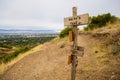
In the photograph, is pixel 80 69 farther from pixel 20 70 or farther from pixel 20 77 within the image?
pixel 20 70

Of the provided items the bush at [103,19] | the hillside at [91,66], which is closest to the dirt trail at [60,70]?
the hillside at [91,66]

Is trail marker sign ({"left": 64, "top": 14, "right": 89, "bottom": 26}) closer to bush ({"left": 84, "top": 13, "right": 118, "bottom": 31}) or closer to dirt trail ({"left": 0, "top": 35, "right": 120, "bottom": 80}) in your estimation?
dirt trail ({"left": 0, "top": 35, "right": 120, "bottom": 80})

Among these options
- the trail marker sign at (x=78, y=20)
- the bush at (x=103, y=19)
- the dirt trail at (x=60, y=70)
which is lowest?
the dirt trail at (x=60, y=70)

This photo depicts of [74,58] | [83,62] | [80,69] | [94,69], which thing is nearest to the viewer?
[74,58]

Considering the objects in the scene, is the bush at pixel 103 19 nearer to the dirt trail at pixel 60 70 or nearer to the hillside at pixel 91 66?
the hillside at pixel 91 66

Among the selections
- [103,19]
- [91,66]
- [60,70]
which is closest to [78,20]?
[91,66]

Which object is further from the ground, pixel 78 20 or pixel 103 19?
pixel 103 19

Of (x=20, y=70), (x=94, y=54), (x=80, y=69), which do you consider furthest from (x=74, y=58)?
(x=20, y=70)

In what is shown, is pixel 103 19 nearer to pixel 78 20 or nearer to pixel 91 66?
pixel 91 66

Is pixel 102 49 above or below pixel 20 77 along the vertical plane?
above

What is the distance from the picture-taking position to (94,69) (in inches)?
355

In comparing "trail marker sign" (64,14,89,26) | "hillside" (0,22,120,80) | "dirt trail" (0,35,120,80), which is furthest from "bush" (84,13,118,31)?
"trail marker sign" (64,14,89,26)

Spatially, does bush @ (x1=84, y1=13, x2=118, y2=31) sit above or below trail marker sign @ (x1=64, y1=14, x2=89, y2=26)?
above

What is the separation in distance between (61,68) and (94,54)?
208cm
